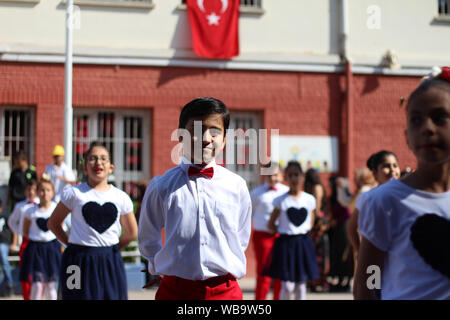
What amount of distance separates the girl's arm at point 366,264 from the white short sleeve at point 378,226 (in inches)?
0.9

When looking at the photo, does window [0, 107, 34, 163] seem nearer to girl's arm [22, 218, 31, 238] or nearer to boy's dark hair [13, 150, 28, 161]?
boy's dark hair [13, 150, 28, 161]

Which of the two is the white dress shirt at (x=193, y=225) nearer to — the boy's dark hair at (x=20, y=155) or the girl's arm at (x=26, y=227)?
the girl's arm at (x=26, y=227)

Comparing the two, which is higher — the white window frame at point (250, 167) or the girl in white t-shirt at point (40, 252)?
the white window frame at point (250, 167)

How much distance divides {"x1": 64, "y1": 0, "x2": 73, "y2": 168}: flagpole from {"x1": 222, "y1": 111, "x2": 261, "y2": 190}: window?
3.30 meters

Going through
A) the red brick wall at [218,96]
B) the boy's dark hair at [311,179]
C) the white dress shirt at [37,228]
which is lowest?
the white dress shirt at [37,228]

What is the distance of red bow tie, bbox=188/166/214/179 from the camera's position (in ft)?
12.6

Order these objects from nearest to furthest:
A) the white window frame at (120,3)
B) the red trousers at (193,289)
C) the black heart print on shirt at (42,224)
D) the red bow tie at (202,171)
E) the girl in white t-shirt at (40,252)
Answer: the red trousers at (193,289), the red bow tie at (202,171), the girl in white t-shirt at (40,252), the black heart print on shirt at (42,224), the white window frame at (120,3)

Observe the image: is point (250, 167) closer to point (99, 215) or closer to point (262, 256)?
point (262, 256)

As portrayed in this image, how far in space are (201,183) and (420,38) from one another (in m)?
11.8

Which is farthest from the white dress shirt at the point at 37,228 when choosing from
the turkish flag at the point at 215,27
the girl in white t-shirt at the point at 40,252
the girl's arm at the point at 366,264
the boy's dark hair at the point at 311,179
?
the girl's arm at the point at 366,264

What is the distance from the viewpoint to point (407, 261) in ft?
7.85

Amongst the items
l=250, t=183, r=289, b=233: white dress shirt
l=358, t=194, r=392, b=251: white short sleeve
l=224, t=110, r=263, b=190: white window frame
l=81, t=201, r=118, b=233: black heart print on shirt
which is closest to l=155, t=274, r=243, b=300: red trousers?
l=358, t=194, r=392, b=251: white short sleeve

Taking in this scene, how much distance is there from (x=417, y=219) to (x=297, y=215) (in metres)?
6.26

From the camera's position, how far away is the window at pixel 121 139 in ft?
42.1
